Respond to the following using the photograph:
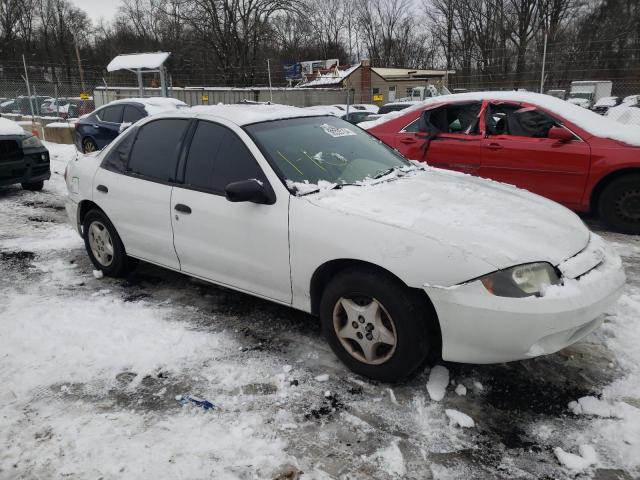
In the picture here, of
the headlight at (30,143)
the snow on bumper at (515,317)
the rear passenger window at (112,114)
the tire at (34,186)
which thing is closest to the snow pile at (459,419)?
the snow on bumper at (515,317)

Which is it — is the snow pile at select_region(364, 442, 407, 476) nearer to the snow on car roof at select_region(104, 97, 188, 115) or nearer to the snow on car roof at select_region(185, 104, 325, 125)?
the snow on car roof at select_region(185, 104, 325, 125)

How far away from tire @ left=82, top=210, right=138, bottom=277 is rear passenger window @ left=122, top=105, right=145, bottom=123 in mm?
6910

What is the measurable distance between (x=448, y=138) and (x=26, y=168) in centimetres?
651

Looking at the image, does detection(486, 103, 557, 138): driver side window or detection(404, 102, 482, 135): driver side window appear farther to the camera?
detection(404, 102, 482, 135): driver side window

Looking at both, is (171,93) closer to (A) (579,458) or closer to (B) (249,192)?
(B) (249,192)

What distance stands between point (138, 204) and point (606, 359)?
11.4 feet

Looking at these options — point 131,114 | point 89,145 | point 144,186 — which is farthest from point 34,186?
point 144,186

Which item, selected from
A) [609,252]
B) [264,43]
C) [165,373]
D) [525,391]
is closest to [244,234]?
[165,373]

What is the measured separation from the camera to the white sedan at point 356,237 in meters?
2.42

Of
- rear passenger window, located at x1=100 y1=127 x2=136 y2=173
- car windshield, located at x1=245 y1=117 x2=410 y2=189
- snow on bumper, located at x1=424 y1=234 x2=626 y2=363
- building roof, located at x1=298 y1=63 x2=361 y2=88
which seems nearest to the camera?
snow on bumper, located at x1=424 y1=234 x2=626 y2=363

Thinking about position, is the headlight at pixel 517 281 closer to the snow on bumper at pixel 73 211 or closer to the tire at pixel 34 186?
the snow on bumper at pixel 73 211

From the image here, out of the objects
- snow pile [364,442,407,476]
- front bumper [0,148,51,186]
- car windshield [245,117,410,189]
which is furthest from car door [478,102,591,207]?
front bumper [0,148,51,186]

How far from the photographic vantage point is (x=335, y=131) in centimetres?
385

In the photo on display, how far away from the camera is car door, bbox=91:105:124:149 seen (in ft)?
36.1
